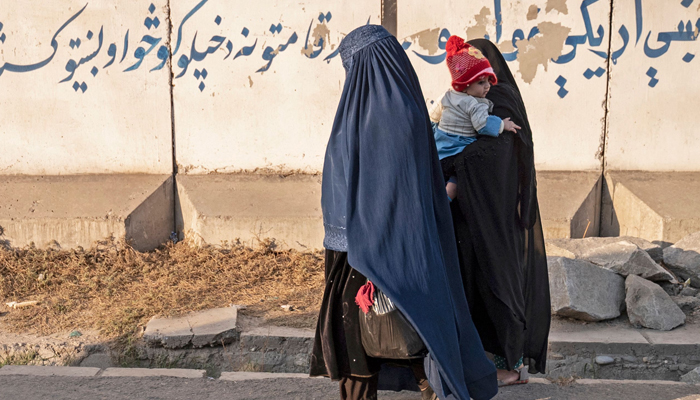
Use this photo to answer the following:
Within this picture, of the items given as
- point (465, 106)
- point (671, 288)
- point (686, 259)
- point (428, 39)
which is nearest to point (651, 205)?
point (686, 259)

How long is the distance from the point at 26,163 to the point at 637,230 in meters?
4.80

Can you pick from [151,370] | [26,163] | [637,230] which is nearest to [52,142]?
[26,163]

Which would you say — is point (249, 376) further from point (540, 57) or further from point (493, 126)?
point (540, 57)

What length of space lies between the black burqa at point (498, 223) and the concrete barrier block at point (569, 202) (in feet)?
6.82

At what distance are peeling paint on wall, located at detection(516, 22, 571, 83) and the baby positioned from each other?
255 centimetres

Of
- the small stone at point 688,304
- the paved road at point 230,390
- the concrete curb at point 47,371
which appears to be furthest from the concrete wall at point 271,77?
the paved road at point 230,390

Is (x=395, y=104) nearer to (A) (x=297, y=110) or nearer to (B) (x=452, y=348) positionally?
(B) (x=452, y=348)

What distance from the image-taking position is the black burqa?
2.81 meters

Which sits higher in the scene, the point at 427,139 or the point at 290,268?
the point at 427,139

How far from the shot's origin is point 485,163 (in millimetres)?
2816

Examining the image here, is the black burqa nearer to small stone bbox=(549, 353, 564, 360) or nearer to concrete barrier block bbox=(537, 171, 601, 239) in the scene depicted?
small stone bbox=(549, 353, 564, 360)

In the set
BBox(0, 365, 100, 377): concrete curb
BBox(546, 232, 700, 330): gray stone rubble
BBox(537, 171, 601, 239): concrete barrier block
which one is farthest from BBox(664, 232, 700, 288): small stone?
BBox(0, 365, 100, 377): concrete curb

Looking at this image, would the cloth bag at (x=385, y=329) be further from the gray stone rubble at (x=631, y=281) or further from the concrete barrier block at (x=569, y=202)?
the concrete barrier block at (x=569, y=202)

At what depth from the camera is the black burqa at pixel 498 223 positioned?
281cm
